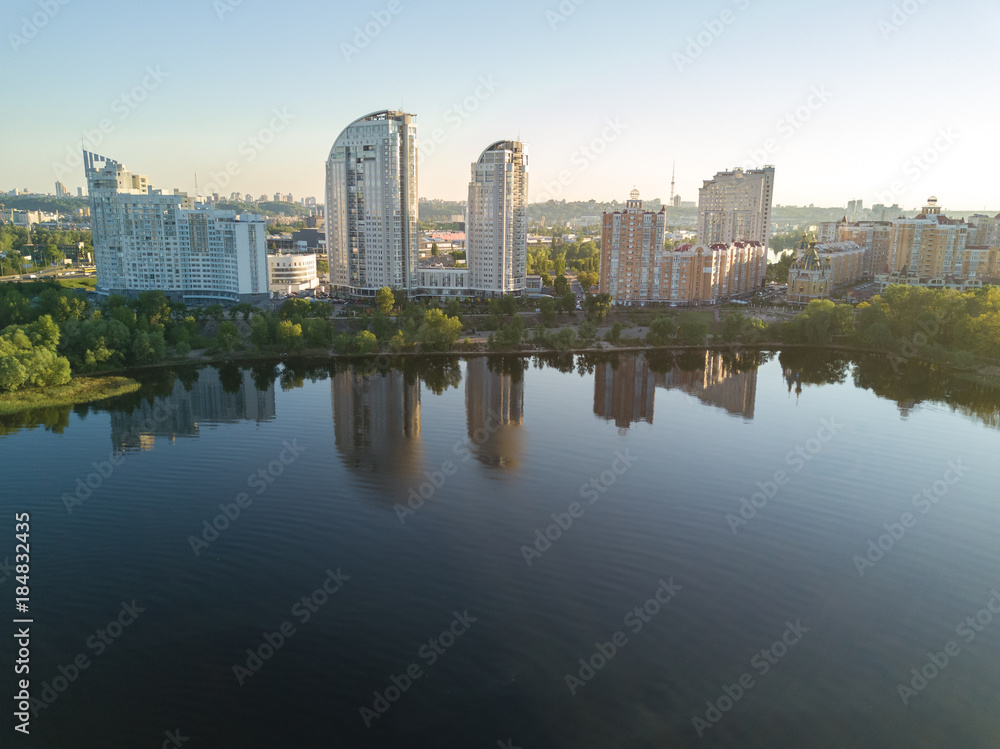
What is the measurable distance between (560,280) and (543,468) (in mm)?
14446

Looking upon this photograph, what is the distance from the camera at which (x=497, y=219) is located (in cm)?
2194

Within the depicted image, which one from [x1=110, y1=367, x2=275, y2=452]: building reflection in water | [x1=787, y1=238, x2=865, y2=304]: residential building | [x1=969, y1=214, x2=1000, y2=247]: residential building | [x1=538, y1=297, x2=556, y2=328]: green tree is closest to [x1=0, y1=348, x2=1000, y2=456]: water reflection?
[x1=110, y1=367, x2=275, y2=452]: building reflection in water

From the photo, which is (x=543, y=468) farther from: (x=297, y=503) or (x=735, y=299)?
(x=735, y=299)

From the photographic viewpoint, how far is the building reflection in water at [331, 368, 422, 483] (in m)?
8.95

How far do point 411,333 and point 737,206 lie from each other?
72.2ft

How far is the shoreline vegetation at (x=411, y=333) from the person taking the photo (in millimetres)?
13328

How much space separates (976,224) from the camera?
2897 centimetres

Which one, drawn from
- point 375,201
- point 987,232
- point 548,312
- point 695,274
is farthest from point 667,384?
point 987,232

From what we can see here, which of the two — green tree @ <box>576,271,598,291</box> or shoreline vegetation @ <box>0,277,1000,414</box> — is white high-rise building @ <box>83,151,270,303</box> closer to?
shoreline vegetation @ <box>0,277,1000,414</box>

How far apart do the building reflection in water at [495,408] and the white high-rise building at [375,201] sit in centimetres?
720

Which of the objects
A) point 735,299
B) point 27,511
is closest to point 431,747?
point 27,511

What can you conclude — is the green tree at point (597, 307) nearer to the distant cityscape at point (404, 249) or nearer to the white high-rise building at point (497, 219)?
the distant cityscape at point (404, 249)

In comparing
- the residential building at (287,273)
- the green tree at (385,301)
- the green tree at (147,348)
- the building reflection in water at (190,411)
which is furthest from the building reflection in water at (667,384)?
the residential building at (287,273)

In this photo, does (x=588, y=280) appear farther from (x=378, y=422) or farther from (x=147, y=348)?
(x=378, y=422)
